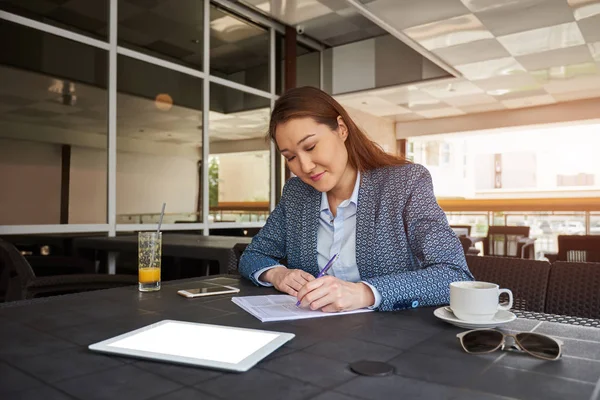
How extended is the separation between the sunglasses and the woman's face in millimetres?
802

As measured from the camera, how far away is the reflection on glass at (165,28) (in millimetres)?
4047

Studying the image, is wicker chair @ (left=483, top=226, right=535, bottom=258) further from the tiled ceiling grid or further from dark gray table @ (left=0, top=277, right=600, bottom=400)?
dark gray table @ (left=0, top=277, right=600, bottom=400)

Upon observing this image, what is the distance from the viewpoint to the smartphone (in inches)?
48.3

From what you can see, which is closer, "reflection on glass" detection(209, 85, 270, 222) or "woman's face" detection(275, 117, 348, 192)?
"woman's face" detection(275, 117, 348, 192)

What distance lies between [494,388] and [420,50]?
4778 millimetres

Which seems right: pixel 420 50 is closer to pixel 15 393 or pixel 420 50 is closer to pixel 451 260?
pixel 451 260

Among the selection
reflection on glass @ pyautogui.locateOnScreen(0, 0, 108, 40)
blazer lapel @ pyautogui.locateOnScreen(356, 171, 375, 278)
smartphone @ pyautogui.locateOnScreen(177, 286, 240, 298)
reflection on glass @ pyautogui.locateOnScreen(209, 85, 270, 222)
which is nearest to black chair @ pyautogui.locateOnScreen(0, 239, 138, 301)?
smartphone @ pyautogui.locateOnScreen(177, 286, 240, 298)

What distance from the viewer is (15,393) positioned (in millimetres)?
597

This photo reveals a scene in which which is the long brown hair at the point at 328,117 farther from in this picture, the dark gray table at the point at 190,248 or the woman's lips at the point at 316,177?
the dark gray table at the point at 190,248

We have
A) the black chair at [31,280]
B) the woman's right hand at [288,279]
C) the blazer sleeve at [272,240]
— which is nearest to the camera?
the woman's right hand at [288,279]

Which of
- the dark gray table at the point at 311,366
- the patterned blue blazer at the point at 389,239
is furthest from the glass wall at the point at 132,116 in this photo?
the dark gray table at the point at 311,366

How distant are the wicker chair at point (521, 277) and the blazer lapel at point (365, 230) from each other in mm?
351

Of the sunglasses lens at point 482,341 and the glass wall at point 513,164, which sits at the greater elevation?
the glass wall at point 513,164

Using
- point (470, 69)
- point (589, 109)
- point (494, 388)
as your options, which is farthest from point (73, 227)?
point (589, 109)
